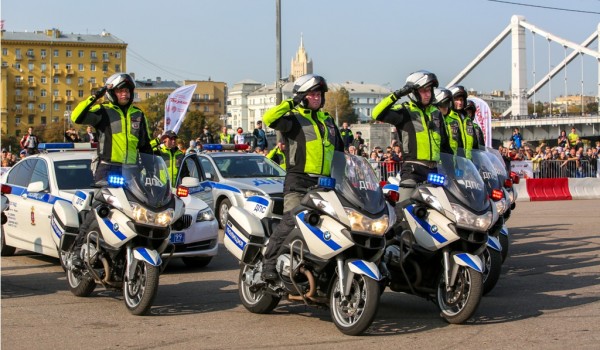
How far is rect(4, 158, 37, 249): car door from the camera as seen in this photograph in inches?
487

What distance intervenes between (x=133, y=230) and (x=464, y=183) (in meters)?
2.91

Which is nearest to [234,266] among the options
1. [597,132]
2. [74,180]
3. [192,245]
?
[192,245]

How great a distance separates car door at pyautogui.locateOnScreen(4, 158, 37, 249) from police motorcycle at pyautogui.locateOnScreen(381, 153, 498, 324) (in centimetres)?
559

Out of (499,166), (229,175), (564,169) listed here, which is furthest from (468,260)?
(564,169)

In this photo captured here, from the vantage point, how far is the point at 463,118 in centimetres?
1238

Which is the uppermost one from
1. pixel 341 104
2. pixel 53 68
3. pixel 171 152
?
pixel 53 68

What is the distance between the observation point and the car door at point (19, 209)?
40.6 ft

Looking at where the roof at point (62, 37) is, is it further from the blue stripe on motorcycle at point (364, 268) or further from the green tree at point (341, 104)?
the blue stripe on motorcycle at point (364, 268)

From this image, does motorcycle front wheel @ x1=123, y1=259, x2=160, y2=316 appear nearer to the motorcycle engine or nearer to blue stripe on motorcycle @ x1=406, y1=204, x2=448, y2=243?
the motorcycle engine

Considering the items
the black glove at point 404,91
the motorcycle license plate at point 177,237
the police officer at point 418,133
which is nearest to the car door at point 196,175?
the motorcycle license plate at point 177,237

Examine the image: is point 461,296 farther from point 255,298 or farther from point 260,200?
point 260,200

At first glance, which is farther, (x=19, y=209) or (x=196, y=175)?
(x=196, y=175)

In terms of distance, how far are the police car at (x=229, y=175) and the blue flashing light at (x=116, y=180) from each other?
7.32 m

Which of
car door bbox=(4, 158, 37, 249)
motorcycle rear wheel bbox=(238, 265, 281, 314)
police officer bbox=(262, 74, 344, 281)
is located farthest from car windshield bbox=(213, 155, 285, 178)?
police officer bbox=(262, 74, 344, 281)
